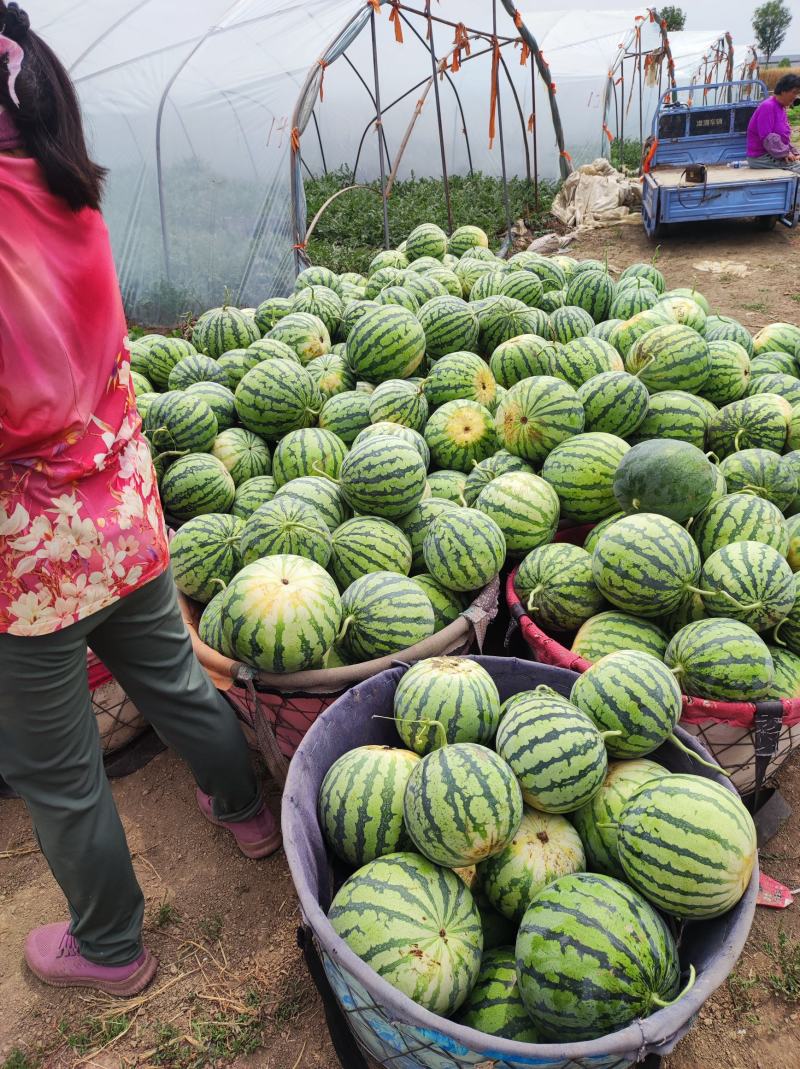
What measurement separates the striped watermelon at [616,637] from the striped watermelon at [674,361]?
1.35 metres

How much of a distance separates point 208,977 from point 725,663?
181 cm

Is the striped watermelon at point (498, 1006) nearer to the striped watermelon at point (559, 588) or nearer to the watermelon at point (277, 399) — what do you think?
the striped watermelon at point (559, 588)

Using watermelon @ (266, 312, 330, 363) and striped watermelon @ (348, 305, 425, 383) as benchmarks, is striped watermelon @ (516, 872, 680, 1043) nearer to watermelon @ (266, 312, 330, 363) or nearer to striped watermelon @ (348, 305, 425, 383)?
striped watermelon @ (348, 305, 425, 383)

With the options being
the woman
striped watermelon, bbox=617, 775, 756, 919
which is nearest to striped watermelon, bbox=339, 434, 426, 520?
the woman

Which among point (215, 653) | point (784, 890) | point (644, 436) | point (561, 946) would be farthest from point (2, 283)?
point (784, 890)

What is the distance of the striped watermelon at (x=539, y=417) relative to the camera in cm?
304

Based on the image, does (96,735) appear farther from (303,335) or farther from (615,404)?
(303,335)

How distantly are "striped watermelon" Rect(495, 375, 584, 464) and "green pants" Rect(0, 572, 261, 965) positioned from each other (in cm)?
157

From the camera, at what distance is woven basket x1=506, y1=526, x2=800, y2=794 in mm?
2131

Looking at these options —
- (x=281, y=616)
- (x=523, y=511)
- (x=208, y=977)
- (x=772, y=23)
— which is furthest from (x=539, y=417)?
(x=772, y=23)

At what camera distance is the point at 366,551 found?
2.64 meters

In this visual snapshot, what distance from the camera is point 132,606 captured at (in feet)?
6.79

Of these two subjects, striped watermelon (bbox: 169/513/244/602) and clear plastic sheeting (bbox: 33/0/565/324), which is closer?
striped watermelon (bbox: 169/513/244/602)

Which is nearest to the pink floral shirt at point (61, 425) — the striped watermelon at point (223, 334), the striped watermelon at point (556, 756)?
the striped watermelon at point (556, 756)
